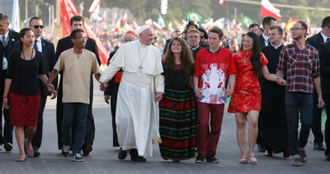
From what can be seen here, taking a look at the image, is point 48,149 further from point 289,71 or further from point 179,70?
point 289,71

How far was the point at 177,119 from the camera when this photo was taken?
21.5ft

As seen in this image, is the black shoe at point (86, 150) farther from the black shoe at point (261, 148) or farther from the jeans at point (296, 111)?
the jeans at point (296, 111)

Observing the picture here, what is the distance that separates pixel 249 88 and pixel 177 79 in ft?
3.26

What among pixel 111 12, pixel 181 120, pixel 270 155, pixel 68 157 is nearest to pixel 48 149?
pixel 68 157

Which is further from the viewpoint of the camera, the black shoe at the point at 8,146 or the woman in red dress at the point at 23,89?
the black shoe at the point at 8,146

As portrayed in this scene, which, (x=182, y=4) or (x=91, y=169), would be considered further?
(x=182, y=4)

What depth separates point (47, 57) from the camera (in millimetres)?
7227

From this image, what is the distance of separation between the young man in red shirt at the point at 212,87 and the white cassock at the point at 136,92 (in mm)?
559

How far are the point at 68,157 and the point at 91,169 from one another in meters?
0.97

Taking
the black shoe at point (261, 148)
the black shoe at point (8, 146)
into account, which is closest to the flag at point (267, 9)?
the black shoe at point (261, 148)

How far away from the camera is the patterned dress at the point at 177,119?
6.50m

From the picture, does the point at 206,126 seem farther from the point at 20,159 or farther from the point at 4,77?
the point at 4,77

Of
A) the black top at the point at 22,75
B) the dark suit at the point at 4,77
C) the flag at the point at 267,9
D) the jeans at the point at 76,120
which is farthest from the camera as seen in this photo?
the flag at the point at 267,9

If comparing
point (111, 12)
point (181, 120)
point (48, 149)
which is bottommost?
point (48, 149)
